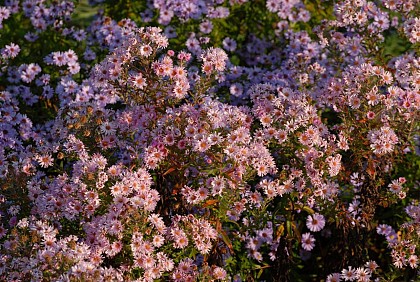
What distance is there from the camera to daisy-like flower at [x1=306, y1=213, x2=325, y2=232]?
4.55 m

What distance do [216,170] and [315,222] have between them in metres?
0.92

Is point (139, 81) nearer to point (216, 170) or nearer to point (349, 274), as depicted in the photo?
point (216, 170)

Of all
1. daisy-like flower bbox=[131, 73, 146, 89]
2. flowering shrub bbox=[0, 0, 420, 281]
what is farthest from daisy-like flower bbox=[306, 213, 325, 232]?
daisy-like flower bbox=[131, 73, 146, 89]

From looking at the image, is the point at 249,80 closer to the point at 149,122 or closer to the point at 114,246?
the point at 149,122

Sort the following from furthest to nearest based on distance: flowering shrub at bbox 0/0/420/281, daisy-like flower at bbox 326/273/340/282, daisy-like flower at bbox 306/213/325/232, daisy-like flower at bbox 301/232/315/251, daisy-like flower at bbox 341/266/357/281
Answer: daisy-like flower at bbox 301/232/315/251
daisy-like flower at bbox 306/213/325/232
daisy-like flower at bbox 326/273/340/282
daisy-like flower at bbox 341/266/357/281
flowering shrub at bbox 0/0/420/281

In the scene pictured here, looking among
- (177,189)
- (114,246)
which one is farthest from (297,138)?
(114,246)

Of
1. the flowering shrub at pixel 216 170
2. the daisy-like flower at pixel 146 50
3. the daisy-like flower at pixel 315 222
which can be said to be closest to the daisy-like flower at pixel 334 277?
the flowering shrub at pixel 216 170

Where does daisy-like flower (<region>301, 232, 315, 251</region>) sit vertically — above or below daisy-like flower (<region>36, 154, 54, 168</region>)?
below

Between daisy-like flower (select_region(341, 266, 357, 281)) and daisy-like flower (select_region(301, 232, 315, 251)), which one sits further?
daisy-like flower (select_region(301, 232, 315, 251))

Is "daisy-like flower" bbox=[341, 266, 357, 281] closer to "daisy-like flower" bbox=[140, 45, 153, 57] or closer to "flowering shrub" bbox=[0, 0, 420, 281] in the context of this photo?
"flowering shrub" bbox=[0, 0, 420, 281]

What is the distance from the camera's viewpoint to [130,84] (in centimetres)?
414

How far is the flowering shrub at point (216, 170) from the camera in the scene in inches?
148

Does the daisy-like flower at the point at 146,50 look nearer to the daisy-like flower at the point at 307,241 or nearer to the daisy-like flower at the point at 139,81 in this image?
the daisy-like flower at the point at 139,81

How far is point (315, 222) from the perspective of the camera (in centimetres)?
457
